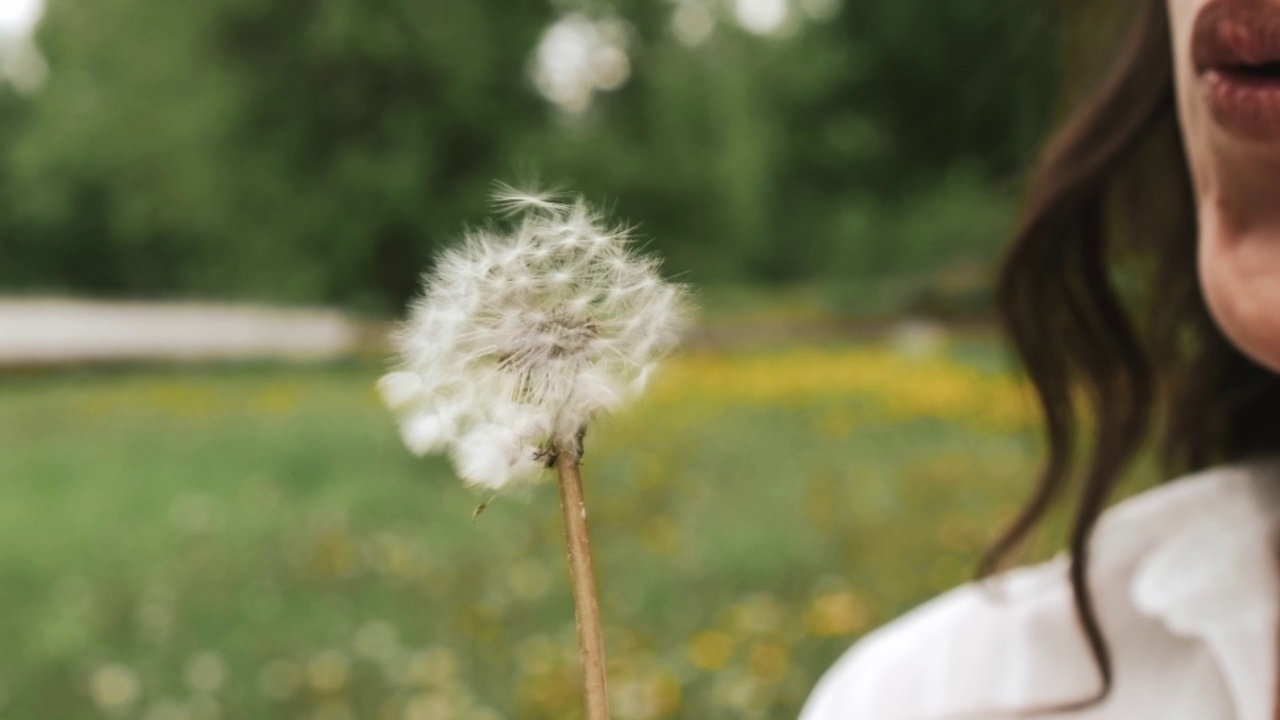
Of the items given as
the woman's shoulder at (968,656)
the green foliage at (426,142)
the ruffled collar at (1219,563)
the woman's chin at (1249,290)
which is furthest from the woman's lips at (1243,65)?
the green foliage at (426,142)

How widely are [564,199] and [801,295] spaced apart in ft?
41.1

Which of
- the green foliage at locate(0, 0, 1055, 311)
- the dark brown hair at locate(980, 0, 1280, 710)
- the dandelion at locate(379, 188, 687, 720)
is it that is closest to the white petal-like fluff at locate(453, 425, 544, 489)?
the dandelion at locate(379, 188, 687, 720)

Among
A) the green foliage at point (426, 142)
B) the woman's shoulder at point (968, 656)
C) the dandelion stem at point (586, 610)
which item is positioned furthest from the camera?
the green foliage at point (426, 142)

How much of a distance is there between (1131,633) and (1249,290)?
1.76 feet

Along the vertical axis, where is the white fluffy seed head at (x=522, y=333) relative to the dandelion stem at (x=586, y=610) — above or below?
above

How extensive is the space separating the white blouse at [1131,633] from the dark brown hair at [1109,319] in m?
0.05

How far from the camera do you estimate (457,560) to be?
389cm

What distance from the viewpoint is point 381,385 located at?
417 millimetres

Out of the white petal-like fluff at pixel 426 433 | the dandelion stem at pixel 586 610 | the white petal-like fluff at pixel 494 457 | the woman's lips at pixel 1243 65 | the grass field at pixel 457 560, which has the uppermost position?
the grass field at pixel 457 560

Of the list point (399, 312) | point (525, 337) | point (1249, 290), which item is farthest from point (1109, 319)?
point (399, 312)

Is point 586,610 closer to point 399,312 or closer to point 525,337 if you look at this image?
point 525,337

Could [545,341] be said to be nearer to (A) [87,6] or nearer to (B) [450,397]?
→ (B) [450,397]

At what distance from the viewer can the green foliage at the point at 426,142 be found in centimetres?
961

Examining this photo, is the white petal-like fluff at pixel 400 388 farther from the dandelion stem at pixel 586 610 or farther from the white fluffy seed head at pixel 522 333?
the dandelion stem at pixel 586 610
